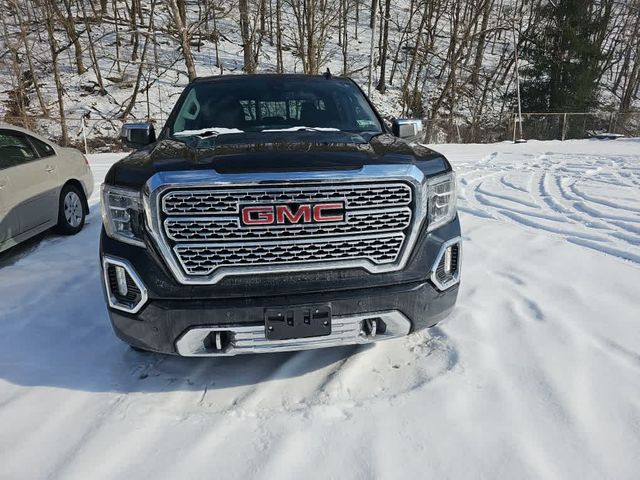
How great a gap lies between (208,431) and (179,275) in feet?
2.75

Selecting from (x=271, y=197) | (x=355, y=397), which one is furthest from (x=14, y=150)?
(x=355, y=397)

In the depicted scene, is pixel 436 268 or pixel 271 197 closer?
pixel 271 197

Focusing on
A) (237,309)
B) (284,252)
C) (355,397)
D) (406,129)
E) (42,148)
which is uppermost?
(406,129)

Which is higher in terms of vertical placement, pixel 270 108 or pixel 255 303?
pixel 270 108

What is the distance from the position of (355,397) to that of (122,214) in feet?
5.47

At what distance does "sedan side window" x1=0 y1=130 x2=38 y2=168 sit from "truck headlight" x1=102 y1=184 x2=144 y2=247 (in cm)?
354

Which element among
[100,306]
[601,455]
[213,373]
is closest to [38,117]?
[100,306]

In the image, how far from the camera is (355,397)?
2.56 meters

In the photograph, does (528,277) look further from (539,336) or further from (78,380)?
(78,380)

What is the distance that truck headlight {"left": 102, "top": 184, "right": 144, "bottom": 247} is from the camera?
227 centimetres

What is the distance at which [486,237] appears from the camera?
5.45 metres

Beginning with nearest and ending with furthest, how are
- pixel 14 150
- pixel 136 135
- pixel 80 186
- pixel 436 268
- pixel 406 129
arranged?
pixel 436 268
pixel 136 135
pixel 406 129
pixel 14 150
pixel 80 186

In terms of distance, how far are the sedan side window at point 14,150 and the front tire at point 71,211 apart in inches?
24.4

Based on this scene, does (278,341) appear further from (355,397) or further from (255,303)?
(355,397)
